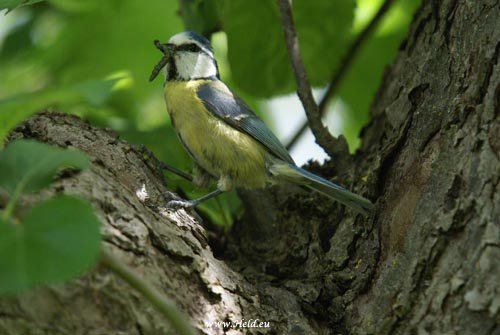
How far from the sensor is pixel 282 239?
265 cm

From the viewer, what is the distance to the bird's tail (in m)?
2.33

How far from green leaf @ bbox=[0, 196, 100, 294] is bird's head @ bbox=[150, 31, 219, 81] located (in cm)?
204

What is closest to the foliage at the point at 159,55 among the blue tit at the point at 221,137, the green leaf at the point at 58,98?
the blue tit at the point at 221,137

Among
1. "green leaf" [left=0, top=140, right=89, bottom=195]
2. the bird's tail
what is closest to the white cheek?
the bird's tail

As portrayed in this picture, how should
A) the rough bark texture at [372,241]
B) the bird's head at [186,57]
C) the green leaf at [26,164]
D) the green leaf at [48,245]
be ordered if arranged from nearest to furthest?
the green leaf at [48,245]
the green leaf at [26,164]
the rough bark texture at [372,241]
the bird's head at [186,57]

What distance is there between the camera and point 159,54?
3576 mm

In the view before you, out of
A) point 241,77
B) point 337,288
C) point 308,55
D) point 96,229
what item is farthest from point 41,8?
point 96,229

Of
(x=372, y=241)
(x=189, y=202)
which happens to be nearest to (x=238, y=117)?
(x=189, y=202)

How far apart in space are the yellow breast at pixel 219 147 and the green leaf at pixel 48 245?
1.72 m

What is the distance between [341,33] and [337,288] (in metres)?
1.54

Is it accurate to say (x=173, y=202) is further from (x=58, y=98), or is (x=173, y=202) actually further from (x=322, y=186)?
(x=58, y=98)

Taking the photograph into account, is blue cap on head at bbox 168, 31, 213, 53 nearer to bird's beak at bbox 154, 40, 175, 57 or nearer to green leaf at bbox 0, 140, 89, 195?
bird's beak at bbox 154, 40, 175, 57

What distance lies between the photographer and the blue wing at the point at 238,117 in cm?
304

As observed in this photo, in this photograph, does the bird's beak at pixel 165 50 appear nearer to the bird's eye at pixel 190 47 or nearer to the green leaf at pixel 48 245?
the bird's eye at pixel 190 47
